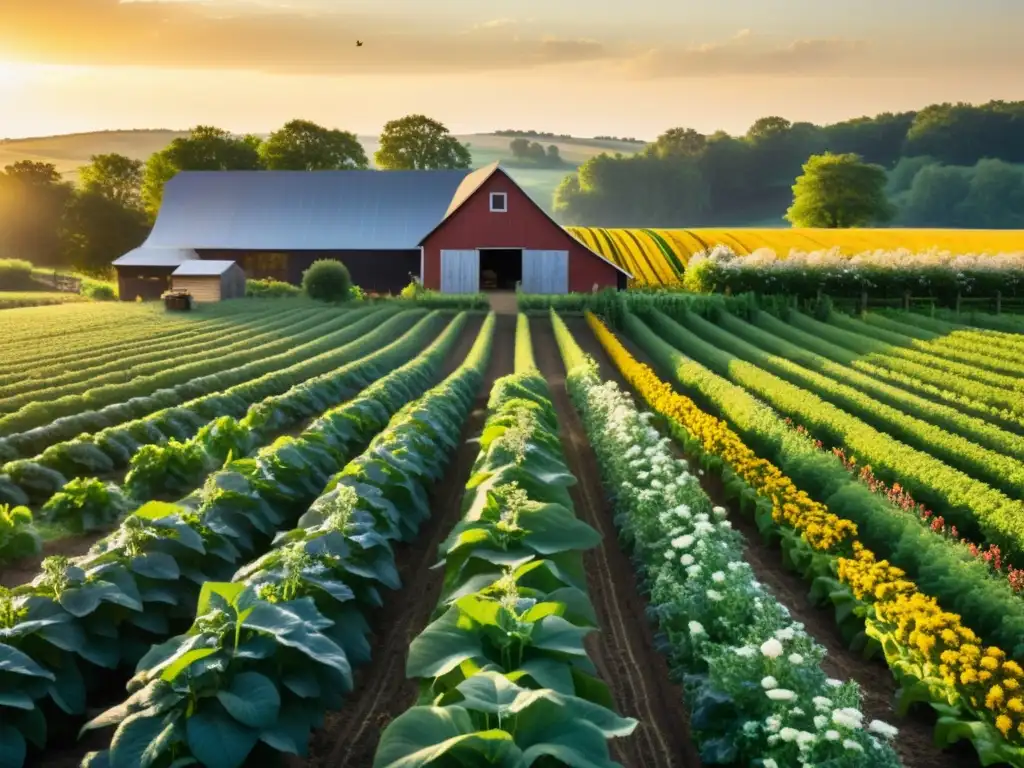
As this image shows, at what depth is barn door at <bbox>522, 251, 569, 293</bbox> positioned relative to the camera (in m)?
42.8

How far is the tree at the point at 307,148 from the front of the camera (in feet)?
236

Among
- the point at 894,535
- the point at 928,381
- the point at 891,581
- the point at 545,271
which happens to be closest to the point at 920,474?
the point at 894,535

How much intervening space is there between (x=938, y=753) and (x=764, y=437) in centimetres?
748

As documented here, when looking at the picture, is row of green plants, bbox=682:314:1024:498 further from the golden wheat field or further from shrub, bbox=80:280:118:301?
shrub, bbox=80:280:118:301

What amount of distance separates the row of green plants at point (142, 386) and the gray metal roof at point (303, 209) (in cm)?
2176

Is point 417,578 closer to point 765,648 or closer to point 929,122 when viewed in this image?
point 765,648

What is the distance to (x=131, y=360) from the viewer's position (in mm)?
22781

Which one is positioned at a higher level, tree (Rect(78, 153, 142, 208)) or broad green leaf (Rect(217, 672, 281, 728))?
tree (Rect(78, 153, 142, 208))

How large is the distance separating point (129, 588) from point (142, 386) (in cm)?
1246

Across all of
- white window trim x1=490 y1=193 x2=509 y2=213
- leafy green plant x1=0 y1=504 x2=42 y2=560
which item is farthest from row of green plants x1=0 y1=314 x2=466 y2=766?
white window trim x1=490 y1=193 x2=509 y2=213

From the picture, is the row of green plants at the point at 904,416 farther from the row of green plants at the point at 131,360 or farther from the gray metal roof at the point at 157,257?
the gray metal roof at the point at 157,257

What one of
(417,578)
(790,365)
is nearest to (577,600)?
(417,578)

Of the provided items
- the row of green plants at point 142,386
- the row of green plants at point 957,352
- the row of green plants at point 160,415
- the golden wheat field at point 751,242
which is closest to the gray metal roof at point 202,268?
the row of green plants at point 142,386

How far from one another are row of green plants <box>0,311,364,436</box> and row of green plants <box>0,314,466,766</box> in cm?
695
